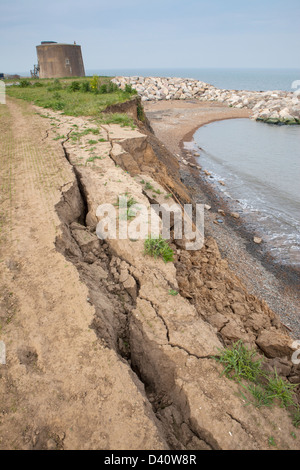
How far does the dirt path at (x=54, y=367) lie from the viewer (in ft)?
8.16

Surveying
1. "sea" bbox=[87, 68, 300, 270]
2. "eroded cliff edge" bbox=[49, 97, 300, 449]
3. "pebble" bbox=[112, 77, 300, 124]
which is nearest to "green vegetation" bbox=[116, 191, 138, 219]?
"eroded cliff edge" bbox=[49, 97, 300, 449]

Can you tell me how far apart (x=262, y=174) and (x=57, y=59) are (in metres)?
29.1

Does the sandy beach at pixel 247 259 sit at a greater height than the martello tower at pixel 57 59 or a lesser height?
lesser

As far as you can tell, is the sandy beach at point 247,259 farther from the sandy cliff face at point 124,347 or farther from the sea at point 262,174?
the sandy cliff face at point 124,347

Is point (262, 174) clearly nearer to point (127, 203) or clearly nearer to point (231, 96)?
point (127, 203)

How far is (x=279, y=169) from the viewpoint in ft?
57.1

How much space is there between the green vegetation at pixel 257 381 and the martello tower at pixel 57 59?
1490 inches

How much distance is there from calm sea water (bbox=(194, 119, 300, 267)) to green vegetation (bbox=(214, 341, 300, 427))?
22.0 feet

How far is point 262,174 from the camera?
16.6 meters

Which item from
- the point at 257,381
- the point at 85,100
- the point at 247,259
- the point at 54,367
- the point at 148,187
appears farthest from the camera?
Result: the point at 85,100

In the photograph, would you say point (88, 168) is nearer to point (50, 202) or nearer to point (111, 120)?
point (50, 202)

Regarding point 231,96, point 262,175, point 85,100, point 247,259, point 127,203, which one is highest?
point 231,96

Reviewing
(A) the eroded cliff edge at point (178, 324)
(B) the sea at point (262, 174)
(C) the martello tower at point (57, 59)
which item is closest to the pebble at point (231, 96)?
(B) the sea at point (262, 174)

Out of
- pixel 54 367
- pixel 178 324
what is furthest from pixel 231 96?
pixel 54 367
